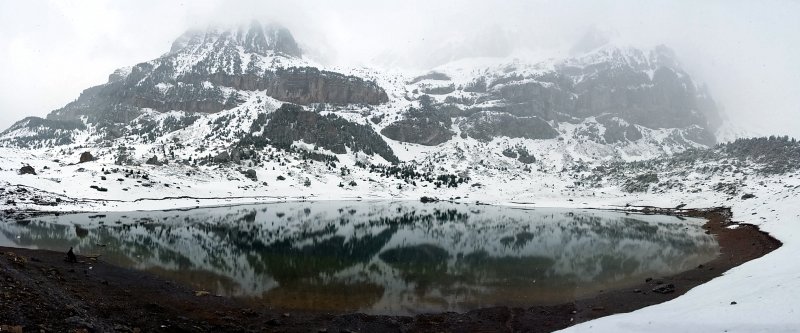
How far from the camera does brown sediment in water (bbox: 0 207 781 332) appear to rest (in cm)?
1395

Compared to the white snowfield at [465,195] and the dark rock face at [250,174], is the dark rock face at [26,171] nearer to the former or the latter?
the white snowfield at [465,195]

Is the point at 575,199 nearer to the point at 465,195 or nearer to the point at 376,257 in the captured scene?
the point at 465,195

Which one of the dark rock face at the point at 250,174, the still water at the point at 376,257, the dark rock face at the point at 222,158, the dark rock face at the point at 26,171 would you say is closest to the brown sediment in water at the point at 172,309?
the still water at the point at 376,257

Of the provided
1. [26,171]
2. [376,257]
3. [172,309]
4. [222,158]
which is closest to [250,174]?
[222,158]

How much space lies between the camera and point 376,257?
3619cm

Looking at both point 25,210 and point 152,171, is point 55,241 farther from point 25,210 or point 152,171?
point 152,171

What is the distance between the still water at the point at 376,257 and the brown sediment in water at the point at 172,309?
143cm

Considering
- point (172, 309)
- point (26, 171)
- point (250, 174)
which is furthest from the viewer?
point (250, 174)

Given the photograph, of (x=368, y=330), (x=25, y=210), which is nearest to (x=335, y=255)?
(x=368, y=330)

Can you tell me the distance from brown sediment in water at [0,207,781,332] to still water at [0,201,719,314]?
1.43 m

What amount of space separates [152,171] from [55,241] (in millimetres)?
79783

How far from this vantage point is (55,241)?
1405 inches

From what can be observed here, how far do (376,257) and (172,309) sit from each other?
19254mm

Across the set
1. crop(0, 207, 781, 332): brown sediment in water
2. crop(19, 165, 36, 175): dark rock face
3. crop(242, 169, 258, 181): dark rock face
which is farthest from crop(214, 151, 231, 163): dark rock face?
crop(0, 207, 781, 332): brown sediment in water
